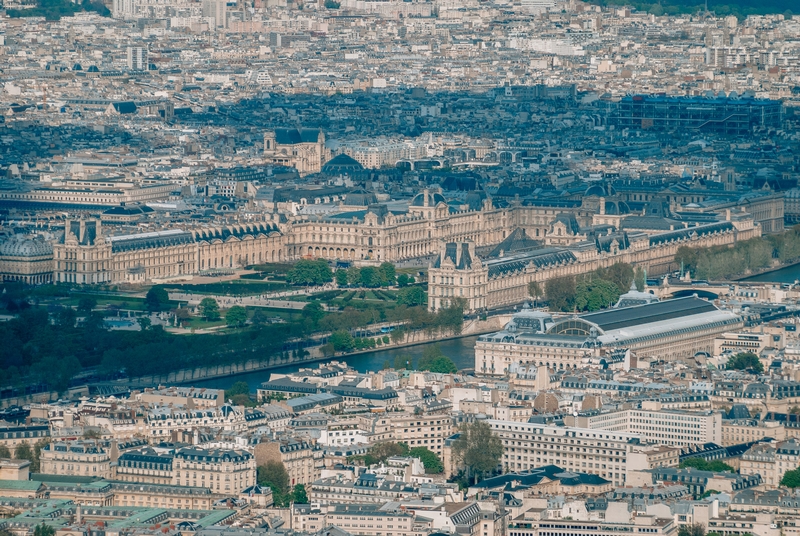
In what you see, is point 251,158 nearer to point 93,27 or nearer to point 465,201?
point 465,201

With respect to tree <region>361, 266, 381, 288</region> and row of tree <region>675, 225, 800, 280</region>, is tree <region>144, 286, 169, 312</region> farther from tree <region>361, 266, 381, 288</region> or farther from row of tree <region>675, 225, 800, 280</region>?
row of tree <region>675, 225, 800, 280</region>

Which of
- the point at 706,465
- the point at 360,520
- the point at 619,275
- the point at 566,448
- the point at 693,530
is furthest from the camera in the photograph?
the point at 619,275

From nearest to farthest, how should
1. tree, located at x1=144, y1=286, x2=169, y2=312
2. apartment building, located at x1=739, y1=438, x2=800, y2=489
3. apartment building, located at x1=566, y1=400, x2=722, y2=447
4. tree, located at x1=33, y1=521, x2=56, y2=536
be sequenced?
1. tree, located at x1=33, y1=521, x2=56, y2=536
2. apartment building, located at x1=739, y1=438, x2=800, y2=489
3. apartment building, located at x1=566, y1=400, x2=722, y2=447
4. tree, located at x1=144, y1=286, x2=169, y2=312

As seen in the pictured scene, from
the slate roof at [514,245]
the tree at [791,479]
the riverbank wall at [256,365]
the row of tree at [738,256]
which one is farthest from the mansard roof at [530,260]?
the tree at [791,479]

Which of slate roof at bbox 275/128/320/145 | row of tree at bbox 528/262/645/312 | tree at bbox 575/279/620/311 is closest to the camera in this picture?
tree at bbox 575/279/620/311

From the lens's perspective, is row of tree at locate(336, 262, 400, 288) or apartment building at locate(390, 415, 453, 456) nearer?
apartment building at locate(390, 415, 453, 456)

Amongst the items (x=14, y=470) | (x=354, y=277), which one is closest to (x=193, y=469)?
(x=14, y=470)

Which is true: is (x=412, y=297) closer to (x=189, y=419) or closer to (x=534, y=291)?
(x=534, y=291)

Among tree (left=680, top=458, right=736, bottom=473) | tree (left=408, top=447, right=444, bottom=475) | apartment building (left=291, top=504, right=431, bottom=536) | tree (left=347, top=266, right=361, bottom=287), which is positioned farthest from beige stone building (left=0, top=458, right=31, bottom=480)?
tree (left=347, top=266, right=361, bottom=287)
